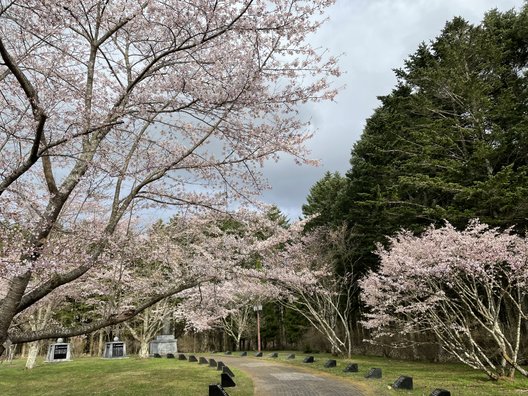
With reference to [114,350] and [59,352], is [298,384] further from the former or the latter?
[114,350]

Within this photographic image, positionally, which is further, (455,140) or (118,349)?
(118,349)

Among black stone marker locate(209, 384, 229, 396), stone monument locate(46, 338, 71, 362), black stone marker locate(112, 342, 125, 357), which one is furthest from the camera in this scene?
black stone marker locate(112, 342, 125, 357)

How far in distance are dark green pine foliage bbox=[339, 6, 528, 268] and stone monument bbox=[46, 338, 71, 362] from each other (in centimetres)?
2015

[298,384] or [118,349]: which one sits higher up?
[118,349]

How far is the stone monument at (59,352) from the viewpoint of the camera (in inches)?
1001

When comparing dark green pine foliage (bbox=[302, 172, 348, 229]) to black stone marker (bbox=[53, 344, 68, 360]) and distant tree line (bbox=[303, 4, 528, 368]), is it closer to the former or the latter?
distant tree line (bbox=[303, 4, 528, 368])

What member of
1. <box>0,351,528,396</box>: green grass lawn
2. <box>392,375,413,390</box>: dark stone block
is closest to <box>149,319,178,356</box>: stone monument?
<box>0,351,528,396</box>: green grass lawn

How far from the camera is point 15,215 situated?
18.9 ft

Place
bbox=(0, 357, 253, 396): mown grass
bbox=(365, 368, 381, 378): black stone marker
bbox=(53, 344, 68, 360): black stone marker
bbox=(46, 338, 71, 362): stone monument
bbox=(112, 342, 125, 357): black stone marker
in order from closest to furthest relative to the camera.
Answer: bbox=(0, 357, 253, 396): mown grass < bbox=(365, 368, 381, 378): black stone marker < bbox=(46, 338, 71, 362): stone monument < bbox=(53, 344, 68, 360): black stone marker < bbox=(112, 342, 125, 357): black stone marker

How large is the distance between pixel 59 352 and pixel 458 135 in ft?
88.5

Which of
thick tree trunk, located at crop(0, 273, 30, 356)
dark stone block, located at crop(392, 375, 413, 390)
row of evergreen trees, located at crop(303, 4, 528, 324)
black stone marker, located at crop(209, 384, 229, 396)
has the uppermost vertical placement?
row of evergreen trees, located at crop(303, 4, 528, 324)

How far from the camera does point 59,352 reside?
25.7m

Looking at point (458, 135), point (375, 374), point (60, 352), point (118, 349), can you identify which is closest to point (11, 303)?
point (375, 374)

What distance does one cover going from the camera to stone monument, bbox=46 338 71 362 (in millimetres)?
25438
